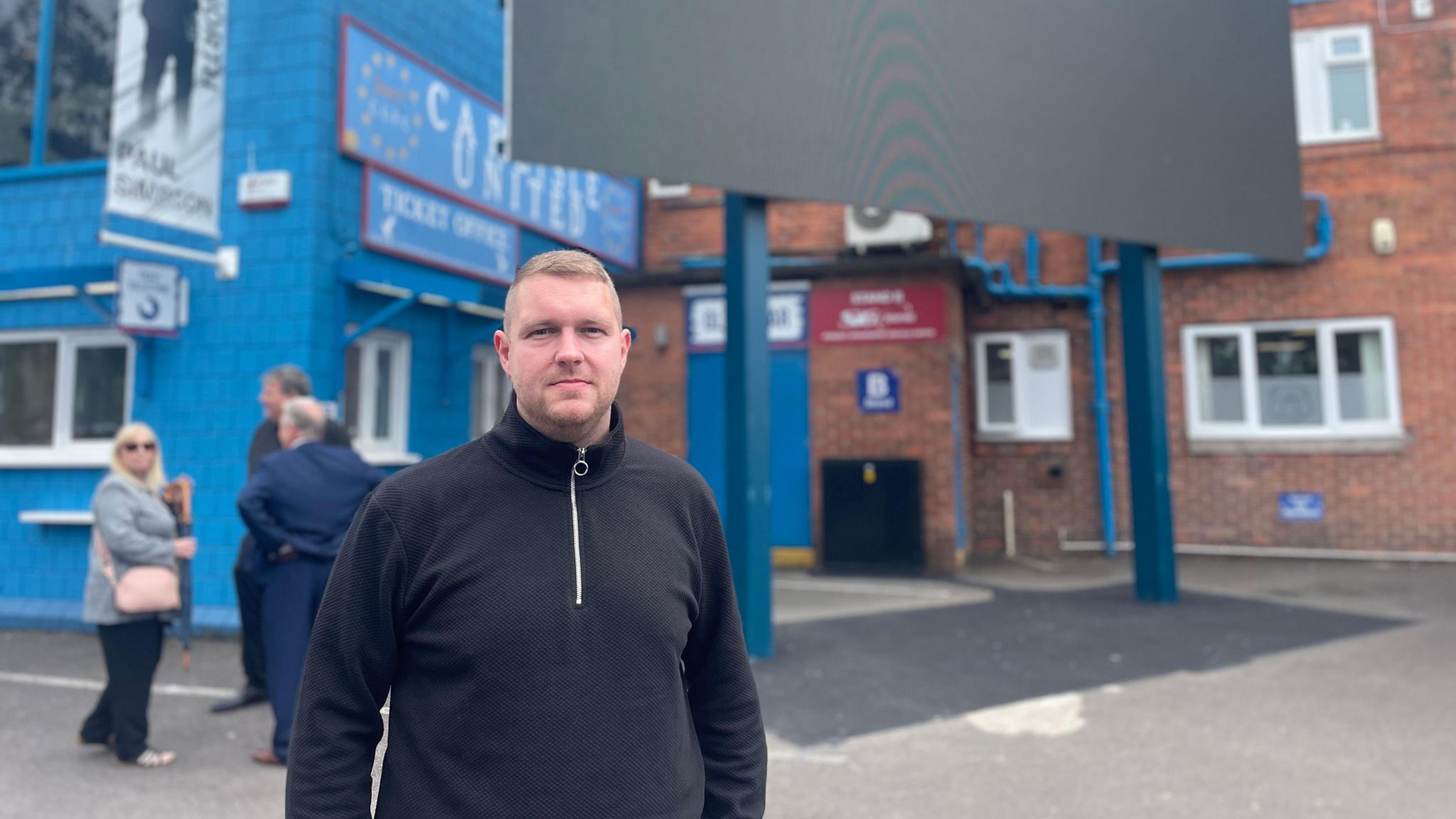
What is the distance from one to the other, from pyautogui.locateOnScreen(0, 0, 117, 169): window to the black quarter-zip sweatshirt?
8098mm

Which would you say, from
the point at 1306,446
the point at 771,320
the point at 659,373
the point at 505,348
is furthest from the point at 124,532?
the point at 1306,446

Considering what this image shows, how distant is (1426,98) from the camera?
1091 cm

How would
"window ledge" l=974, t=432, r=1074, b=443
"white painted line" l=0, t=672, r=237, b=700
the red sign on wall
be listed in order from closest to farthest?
"white painted line" l=0, t=672, r=237, b=700, the red sign on wall, "window ledge" l=974, t=432, r=1074, b=443

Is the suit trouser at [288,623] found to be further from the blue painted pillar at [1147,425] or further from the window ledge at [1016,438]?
the window ledge at [1016,438]

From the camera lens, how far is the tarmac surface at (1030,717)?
379cm

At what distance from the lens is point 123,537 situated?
416 centimetres

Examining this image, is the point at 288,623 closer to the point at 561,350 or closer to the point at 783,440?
the point at 561,350

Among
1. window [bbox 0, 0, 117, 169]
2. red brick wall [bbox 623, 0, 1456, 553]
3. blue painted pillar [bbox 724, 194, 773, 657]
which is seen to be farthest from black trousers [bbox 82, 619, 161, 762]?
red brick wall [bbox 623, 0, 1456, 553]

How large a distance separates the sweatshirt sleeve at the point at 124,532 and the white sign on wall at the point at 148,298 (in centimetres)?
293

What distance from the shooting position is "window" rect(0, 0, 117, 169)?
25.0ft

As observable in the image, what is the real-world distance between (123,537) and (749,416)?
3.61 metres

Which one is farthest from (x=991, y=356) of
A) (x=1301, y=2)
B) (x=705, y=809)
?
(x=705, y=809)

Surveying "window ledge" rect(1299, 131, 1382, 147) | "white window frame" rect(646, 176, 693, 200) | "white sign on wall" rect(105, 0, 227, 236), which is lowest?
"white sign on wall" rect(105, 0, 227, 236)

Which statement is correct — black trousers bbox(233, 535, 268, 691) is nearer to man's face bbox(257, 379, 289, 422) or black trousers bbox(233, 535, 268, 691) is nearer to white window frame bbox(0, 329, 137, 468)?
man's face bbox(257, 379, 289, 422)
